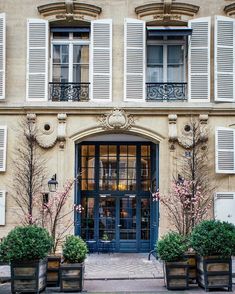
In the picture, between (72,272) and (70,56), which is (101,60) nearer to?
(70,56)

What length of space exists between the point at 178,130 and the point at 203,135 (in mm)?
803

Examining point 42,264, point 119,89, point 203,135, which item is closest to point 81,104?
point 119,89

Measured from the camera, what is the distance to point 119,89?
17.3m

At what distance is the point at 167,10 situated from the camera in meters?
17.4

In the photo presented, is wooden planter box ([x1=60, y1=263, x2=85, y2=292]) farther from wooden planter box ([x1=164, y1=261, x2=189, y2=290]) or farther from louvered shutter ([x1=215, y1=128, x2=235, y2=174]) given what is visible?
louvered shutter ([x1=215, y1=128, x2=235, y2=174])

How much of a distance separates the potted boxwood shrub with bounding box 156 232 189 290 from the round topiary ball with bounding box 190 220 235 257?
1.22 ft

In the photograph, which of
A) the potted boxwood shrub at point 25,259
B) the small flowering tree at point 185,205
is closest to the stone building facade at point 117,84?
the small flowering tree at point 185,205

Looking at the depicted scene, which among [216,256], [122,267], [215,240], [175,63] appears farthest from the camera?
[175,63]

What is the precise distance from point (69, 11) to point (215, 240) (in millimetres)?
9316

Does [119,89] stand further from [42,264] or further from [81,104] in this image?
[42,264]

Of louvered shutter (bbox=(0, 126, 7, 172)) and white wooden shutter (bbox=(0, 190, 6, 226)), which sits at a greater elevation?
louvered shutter (bbox=(0, 126, 7, 172))

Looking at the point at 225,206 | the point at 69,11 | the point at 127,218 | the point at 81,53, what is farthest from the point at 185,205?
the point at 69,11

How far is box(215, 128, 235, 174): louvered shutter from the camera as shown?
16.7 meters

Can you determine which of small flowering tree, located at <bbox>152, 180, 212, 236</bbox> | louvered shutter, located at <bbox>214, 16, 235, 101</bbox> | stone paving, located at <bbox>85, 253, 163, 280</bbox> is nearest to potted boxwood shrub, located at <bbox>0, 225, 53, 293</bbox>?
stone paving, located at <bbox>85, 253, 163, 280</bbox>
